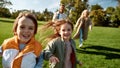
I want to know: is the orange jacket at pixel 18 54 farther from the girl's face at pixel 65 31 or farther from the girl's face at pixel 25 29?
the girl's face at pixel 65 31

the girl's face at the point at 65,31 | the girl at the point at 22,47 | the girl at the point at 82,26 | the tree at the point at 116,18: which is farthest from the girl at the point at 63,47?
the tree at the point at 116,18

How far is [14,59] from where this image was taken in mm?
3828

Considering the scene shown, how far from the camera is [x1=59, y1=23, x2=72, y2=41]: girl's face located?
19.5 feet

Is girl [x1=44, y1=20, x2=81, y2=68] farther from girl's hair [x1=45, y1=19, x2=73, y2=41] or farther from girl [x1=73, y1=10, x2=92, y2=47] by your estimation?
girl [x1=73, y1=10, x2=92, y2=47]

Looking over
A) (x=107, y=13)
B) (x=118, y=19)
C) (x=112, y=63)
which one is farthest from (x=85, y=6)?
(x=112, y=63)

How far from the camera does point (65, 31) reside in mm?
5961

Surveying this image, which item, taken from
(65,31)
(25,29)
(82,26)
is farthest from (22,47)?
(82,26)

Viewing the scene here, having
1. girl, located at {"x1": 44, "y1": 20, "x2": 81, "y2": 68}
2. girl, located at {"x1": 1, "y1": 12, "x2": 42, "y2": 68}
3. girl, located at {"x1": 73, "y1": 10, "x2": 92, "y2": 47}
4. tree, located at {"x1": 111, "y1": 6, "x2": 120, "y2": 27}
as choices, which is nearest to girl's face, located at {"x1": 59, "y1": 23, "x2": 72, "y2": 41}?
girl, located at {"x1": 44, "y1": 20, "x2": 81, "y2": 68}

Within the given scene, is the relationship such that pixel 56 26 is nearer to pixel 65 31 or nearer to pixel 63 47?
pixel 65 31

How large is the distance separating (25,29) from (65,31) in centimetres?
209

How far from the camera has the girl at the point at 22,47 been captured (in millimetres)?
3846

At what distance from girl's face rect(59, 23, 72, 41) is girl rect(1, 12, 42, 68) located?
1.86 m

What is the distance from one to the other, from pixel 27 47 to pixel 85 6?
246 feet

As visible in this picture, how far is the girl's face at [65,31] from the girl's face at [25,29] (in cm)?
→ 192
